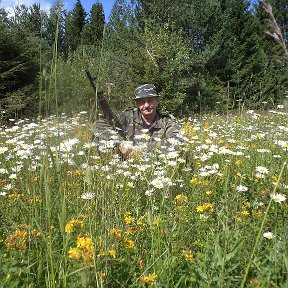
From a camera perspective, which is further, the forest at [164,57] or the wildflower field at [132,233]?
the forest at [164,57]

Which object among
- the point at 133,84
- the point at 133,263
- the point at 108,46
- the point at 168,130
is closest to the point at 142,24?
the point at 108,46

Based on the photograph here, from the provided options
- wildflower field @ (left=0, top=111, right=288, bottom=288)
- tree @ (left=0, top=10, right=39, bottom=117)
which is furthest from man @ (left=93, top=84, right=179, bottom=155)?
tree @ (left=0, top=10, right=39, bottom=117)

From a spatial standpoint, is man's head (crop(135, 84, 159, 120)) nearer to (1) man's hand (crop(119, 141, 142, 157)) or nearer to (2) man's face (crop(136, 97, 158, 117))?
(2) man's face (crop(136, 97, 158, 117))

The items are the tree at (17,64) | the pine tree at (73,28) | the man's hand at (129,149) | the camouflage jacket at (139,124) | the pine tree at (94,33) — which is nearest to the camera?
the pine tree at (73,28)

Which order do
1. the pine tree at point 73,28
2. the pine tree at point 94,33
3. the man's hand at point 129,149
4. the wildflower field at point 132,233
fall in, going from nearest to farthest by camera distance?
the wildflower field at point 132,233 → the pine tree at point 73,28 → the pine tree at point 94,33 → the man's hand at point 129,149

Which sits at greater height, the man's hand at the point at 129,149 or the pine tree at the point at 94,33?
the pine tree at the point at 94,33

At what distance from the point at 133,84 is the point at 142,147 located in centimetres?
1028

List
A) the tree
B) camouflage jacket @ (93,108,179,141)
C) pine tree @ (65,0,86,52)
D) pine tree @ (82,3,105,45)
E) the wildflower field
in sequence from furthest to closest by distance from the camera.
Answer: the tree < camouflage jacket @ (93,108,179,141) < pine tree @ (82,3,105,45) < pine tree @ (65,0,86,52) < the wildflower field

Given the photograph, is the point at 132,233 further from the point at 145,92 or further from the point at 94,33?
the point at 145,92

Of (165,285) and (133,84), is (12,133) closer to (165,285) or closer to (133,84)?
(165,285)

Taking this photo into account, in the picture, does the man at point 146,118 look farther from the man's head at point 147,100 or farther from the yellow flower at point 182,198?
the yellow flower at point 182,198

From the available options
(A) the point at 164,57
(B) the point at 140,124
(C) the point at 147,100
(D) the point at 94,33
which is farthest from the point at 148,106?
(A) the point at 164,57

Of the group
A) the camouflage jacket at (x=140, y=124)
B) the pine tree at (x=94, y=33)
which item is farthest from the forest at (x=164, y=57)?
the pine tree at (x=94, y=33)

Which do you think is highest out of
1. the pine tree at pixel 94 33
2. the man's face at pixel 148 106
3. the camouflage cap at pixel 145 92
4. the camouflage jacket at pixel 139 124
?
the pine tree at pixel 94 33
